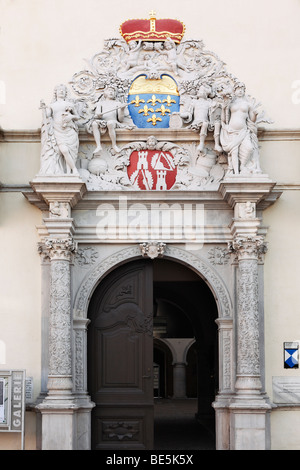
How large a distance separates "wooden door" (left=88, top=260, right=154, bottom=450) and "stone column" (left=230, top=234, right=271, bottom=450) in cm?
130

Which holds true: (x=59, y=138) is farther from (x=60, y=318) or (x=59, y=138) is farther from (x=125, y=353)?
(x=125, y=353)

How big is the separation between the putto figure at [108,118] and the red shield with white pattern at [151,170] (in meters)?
0.33

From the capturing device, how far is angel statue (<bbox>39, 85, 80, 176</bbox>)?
485 inches

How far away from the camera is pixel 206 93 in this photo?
1280 centimetres

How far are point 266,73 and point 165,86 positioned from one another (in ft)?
4.75

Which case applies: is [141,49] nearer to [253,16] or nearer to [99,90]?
[99,90]

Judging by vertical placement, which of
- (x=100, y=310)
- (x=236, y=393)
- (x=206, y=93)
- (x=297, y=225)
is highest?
(x=206, y=93)

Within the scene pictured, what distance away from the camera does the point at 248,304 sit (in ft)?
39.8

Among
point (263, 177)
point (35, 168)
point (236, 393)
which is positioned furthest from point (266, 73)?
point (236, 393)

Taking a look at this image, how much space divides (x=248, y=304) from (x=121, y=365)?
6.46 feet

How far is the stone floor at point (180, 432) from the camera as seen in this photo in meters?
14.8

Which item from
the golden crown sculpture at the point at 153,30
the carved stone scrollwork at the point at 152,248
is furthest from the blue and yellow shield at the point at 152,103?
the carved stone scrollwork at the point at 152,248

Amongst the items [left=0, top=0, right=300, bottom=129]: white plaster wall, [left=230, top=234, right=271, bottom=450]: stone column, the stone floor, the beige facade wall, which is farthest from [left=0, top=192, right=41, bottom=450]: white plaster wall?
the stone floor

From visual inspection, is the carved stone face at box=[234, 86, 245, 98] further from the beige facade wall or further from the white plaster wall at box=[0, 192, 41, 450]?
the white plaster wall at box=[0, 192, 41, 450]
